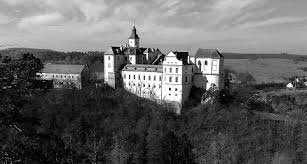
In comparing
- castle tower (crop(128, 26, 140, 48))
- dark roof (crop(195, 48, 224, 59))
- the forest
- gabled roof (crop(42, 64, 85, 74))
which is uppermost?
castle tower (crop(128, 26, 140, 48))

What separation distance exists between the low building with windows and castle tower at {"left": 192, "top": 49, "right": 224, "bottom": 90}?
17.3 meters

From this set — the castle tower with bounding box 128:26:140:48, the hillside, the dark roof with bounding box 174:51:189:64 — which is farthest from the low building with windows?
the dark roof with bounding box 174:51:189:64

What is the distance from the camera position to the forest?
1168 inches

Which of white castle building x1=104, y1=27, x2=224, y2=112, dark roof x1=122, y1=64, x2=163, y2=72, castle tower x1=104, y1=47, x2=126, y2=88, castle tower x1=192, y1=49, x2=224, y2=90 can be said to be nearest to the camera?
white castle building x1=104, y1=27, x2=224, y2=112

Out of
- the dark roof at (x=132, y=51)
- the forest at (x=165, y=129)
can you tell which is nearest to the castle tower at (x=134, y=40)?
the dark roof at (x=132, y=51)

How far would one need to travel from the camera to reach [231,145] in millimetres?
33031

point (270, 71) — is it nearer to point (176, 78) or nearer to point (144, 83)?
point (144, 83)

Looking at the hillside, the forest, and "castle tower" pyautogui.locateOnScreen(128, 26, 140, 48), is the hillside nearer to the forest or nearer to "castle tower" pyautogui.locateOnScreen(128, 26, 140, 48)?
"castle tower" pyautogui.locateOnScreen(128, 26, 140, 48)

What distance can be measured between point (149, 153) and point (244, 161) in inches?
421

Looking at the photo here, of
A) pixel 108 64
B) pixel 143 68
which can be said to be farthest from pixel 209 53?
pixel 108 64

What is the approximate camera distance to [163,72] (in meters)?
40.1

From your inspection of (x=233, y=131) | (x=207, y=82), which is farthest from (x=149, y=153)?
(x=207, y=82)

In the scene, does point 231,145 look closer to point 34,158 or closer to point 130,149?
point 130,149

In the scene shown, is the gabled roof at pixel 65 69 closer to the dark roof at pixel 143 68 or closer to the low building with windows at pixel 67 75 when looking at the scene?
the low building with windows at pixel 67 75
